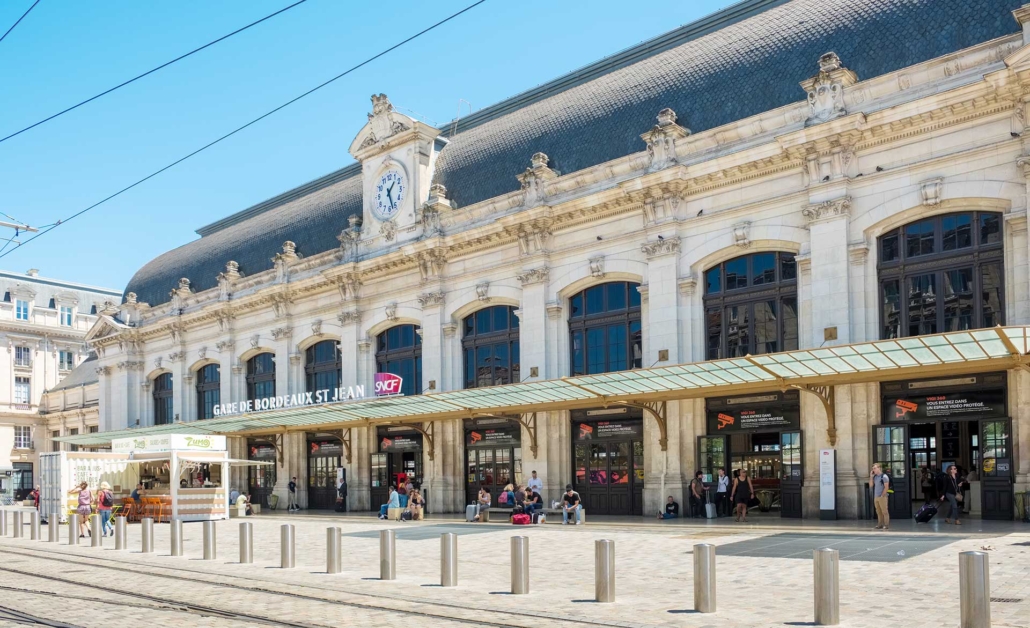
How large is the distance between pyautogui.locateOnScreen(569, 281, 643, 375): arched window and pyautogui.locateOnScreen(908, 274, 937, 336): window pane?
8.69 meters

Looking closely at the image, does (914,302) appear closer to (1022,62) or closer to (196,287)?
(1022,62)

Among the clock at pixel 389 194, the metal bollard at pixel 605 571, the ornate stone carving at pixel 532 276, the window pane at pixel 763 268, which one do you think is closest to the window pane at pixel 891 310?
the window pane at pixel 763 268

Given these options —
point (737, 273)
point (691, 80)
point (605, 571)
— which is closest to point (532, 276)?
point (737, 273)

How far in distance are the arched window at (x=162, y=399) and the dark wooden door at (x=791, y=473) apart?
37.7 meters

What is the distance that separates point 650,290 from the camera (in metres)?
30.5

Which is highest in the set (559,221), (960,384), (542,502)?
A: (559,221)

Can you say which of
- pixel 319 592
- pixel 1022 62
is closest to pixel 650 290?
pixel 1022 62

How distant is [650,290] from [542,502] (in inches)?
310

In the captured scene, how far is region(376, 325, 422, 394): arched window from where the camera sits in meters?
39.2

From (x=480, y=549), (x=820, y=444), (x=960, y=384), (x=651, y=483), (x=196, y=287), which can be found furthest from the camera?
(x=196, y=287)

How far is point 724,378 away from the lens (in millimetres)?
25562

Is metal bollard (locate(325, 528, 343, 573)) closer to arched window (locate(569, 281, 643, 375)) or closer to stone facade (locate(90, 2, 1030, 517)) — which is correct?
stone facade (locate(90, 2, 1030, 517))

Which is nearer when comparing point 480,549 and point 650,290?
point 480,549

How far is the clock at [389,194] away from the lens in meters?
39.8
